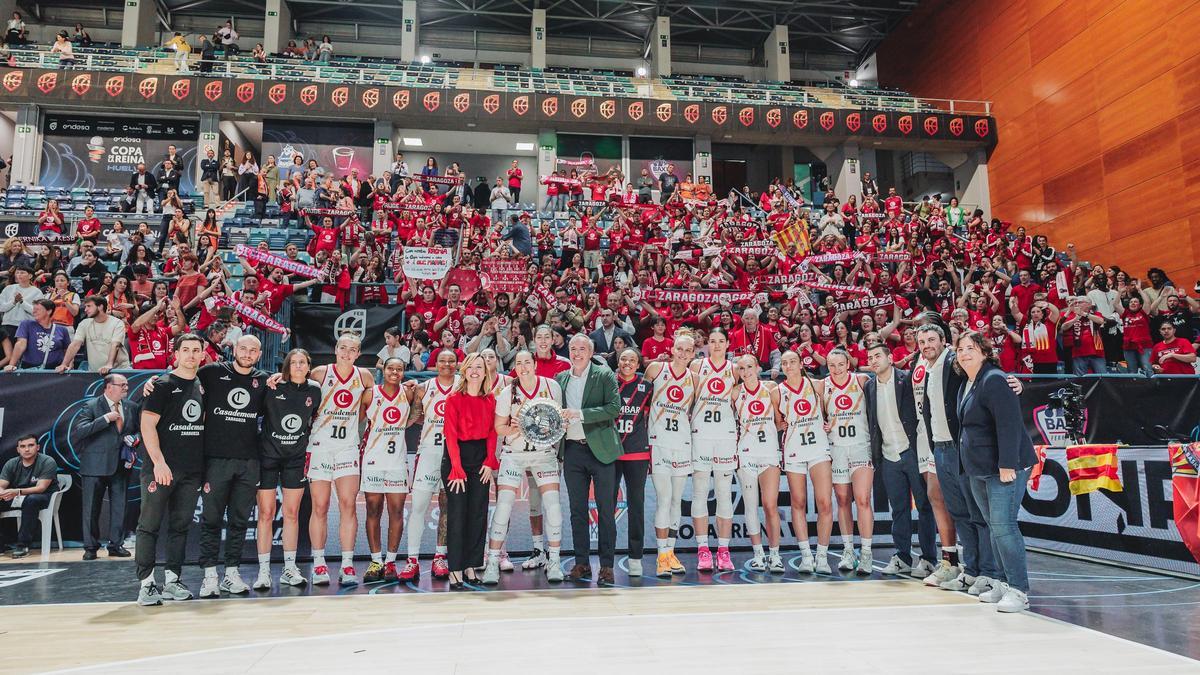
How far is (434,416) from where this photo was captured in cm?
604

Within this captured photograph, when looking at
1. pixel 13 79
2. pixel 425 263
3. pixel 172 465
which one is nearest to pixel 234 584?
pixel 172 465

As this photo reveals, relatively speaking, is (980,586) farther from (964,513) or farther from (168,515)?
(168,515)

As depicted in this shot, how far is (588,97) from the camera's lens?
24844 millimetres

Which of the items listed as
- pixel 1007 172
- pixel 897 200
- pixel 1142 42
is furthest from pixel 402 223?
pixel 1007 172

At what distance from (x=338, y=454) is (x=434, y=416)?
2.72ft

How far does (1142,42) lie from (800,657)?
22.5 m

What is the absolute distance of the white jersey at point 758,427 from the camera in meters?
6.31

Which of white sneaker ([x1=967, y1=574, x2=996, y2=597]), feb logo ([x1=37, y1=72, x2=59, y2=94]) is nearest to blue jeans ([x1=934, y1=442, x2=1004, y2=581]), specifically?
white sneaker ([x1=967, y1=574, x2=996, y2=597])

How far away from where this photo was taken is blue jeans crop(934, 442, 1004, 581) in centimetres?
516

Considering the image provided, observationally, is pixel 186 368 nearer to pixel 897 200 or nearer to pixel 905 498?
pixel 905 498

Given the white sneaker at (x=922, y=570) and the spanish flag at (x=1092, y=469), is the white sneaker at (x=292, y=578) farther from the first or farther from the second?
the spanish flag at (x=1092, y=469)

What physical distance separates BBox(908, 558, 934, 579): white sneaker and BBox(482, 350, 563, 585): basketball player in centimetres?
300

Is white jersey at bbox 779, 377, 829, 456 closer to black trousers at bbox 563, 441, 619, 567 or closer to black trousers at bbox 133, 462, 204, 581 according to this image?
black trousers at bbox 563, 441, 619, 567

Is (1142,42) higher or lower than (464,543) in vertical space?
higher
